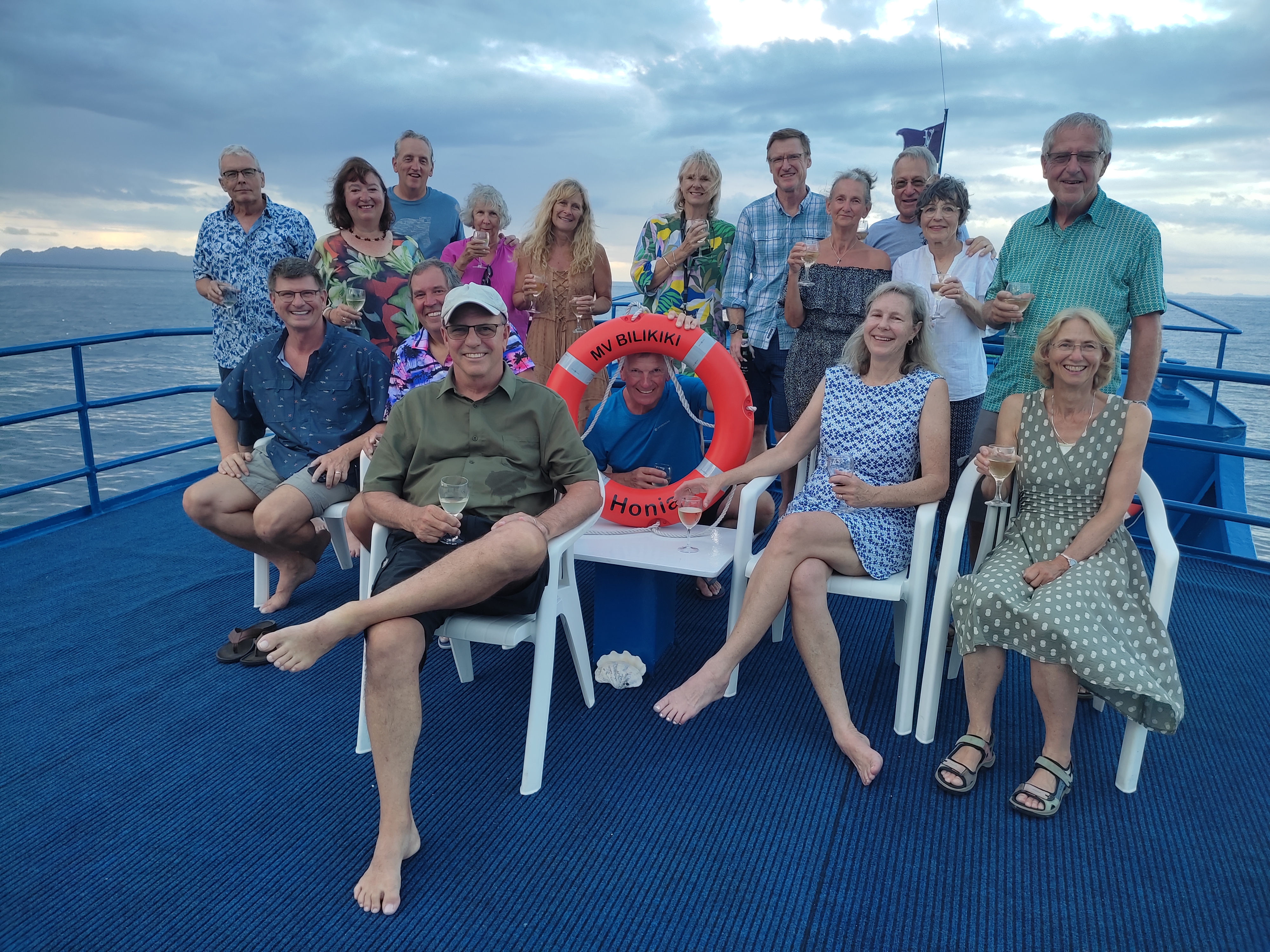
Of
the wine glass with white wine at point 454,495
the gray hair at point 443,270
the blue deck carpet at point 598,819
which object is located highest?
the gray hair at point 443,270

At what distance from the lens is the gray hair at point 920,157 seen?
2803mm

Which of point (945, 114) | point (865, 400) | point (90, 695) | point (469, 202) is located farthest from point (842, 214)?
point (90, 695)

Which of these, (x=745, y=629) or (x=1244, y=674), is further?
(x=1244, y=674)

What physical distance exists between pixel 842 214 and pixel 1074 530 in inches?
48.7

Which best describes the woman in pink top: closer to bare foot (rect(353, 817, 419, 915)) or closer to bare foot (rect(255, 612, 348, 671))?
bare foot (rect(255, 612, 348, 671))

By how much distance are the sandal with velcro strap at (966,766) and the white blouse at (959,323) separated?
102 cm

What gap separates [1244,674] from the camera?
92.1 inches

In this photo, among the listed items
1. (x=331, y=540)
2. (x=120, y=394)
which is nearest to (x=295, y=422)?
(x=331, y=540)

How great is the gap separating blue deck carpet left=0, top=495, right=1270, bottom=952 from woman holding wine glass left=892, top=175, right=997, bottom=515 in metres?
0.87

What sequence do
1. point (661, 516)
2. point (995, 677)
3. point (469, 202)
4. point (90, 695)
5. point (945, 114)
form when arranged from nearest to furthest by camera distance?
point (995, 677)
point (90, 695)
point (661, 516)
point (469, 202)
point (945, 114)

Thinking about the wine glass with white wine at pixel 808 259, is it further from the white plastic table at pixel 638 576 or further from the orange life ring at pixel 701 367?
the white plastic table at pixel 638 576

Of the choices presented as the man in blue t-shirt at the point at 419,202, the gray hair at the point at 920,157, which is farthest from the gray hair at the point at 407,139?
the gray hair at the point at 920,157

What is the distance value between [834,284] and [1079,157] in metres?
0.76

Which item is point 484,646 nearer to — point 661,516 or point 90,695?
point 661,516
